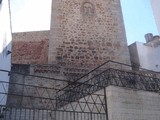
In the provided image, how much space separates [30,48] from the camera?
1424 centimetres

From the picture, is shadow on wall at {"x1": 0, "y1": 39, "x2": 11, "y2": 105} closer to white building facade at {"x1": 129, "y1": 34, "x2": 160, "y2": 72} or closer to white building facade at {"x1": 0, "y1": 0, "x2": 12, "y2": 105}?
white building facade at {"x1": 0, "y1": 0, "x2": 12, "y2": 105}

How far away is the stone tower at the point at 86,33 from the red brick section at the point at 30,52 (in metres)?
2.05

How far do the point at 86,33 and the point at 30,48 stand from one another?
3.79 meters

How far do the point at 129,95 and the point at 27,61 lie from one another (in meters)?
8.16

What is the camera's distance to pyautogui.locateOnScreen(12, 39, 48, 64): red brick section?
44.6 ft

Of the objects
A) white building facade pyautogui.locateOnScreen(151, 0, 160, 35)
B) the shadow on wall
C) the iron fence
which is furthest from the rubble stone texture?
white building facade pyautogui.locateOnScreen(151, 0, 160, 35)

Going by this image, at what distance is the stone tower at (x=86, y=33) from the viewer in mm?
11922

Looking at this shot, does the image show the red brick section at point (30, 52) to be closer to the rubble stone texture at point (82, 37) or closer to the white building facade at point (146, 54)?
the rubble stone texture at point (82, 37)

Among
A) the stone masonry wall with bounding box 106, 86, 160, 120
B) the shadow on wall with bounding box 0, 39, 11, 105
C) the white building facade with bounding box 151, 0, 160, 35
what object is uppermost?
the white building facade with bounding box 151, 0, 160, 35

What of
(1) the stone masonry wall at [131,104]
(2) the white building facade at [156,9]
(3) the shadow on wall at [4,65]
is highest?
(2) the white building facade at [156,9]

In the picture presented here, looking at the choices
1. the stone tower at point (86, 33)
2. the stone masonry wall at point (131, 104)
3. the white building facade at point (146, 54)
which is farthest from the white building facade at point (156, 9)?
the white building facade at point (146, 54)

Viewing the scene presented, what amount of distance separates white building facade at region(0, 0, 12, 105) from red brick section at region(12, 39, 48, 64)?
15.3 feet

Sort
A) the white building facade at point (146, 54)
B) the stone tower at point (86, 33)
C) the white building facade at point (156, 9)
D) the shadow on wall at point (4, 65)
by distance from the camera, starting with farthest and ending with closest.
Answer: the white building facade at point (146, 54)
the stone tower at point (86, 33)
the white building facade at point (156, 9)
the shadow on wall at point (4, 65)

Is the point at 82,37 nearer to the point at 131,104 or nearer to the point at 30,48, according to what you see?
the point at 30,48
